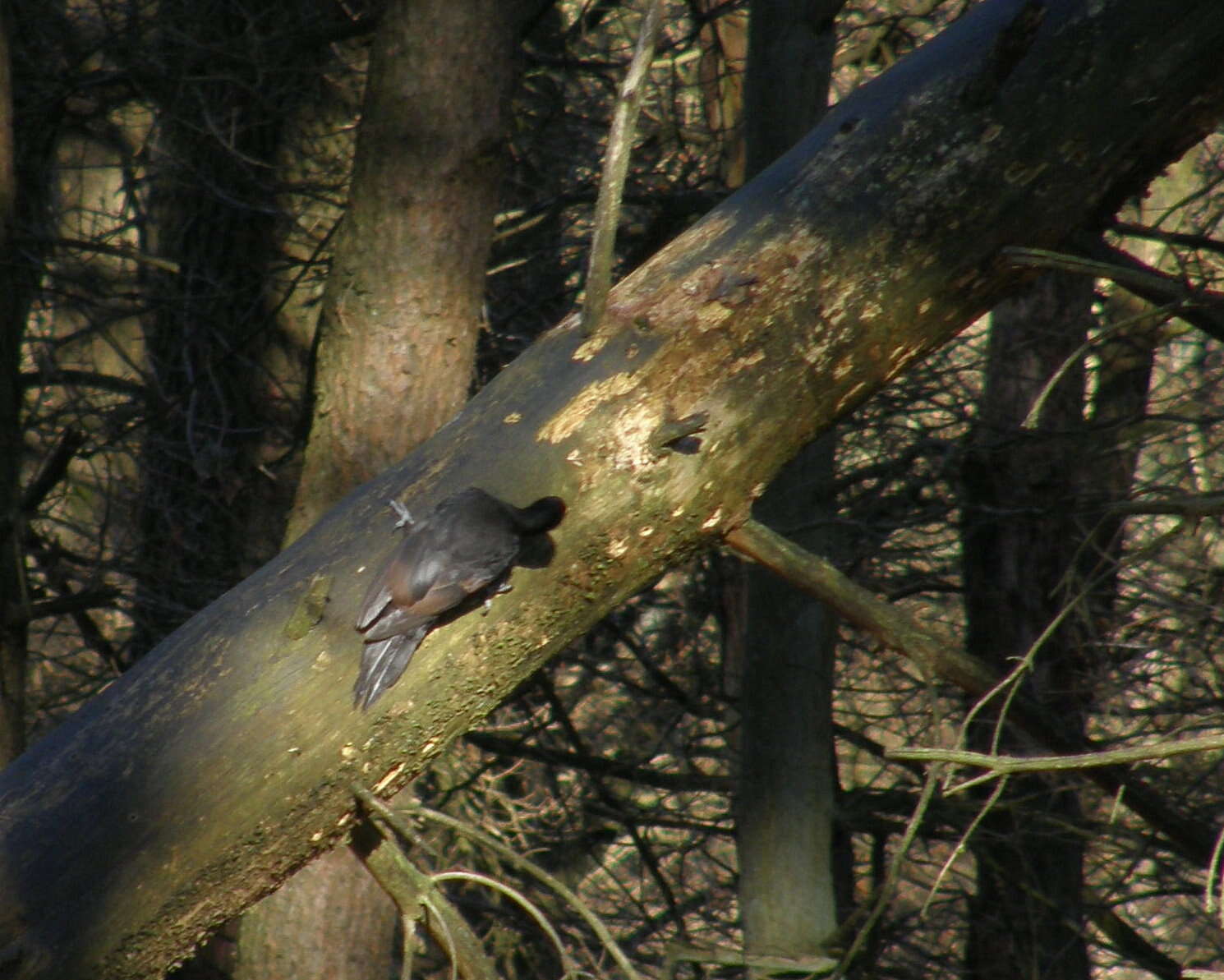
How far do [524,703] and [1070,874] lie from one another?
275 cm

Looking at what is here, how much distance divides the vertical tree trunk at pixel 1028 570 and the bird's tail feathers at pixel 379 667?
3.68 metres

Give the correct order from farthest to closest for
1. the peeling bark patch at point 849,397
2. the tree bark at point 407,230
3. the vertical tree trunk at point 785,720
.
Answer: the vertical tree trunk at point 785,720
the tree bark at point 407,230
the peeling bark patch at point 849,397

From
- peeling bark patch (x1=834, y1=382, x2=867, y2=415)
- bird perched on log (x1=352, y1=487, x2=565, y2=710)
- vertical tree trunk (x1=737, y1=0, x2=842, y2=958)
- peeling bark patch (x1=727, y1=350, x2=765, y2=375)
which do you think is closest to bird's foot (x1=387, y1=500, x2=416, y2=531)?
bird perched on log (x1=352, y1=487, x2=565, y2=710)

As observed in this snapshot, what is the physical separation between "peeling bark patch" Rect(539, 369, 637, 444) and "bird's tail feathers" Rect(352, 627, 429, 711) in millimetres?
391

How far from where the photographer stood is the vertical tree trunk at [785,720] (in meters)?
4.80

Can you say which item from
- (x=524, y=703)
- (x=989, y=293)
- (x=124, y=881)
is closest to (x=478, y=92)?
(x=989, y=293)

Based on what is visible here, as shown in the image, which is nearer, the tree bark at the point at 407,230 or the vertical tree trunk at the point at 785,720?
the tree bark at the point at 407,230

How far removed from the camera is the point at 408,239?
12.8 feet

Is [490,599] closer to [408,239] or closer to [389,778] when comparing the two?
[389,778]

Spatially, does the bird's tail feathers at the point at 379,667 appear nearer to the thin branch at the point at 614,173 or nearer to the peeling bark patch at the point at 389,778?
the peeling bark patch at the point at 389,778

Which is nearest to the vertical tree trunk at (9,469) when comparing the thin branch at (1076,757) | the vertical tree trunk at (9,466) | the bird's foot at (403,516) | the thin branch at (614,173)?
the vertical tree trunk at (9,466)

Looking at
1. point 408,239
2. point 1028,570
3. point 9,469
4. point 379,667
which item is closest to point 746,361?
point 379,667

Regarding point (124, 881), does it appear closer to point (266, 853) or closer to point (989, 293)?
point (266, 853)

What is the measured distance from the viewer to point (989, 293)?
2293mm
